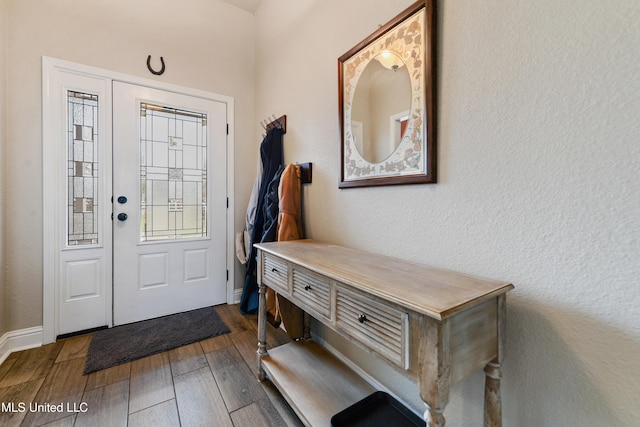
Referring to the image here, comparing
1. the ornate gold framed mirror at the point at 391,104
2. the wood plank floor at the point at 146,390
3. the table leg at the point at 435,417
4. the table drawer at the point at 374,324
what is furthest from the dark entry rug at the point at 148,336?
the table leg at the point at 435,417

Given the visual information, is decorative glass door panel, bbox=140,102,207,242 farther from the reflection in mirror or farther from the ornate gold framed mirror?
the reflection in mirror

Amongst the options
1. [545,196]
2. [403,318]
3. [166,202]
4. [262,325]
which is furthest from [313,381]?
[166,202]

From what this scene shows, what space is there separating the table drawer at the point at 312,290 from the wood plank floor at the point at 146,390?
26.3 inches

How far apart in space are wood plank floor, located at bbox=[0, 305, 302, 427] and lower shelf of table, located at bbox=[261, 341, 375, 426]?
4.6 inches

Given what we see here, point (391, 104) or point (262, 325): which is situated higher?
point (391, 104)

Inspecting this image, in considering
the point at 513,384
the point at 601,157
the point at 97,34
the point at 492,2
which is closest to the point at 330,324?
the point at 513,384

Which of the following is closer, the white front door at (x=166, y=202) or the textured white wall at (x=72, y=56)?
the textured white wall at (x=72, y=56)

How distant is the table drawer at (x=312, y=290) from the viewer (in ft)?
3.32

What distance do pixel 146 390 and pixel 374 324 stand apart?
1483 mm

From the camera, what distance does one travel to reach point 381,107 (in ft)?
4.29

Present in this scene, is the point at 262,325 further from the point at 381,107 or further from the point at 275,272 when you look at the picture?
the point at 381,107

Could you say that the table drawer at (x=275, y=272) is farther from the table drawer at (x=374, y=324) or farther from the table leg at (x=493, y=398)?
the table leg at (x=493, y=398)

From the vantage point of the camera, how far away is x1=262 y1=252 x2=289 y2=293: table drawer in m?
1.29

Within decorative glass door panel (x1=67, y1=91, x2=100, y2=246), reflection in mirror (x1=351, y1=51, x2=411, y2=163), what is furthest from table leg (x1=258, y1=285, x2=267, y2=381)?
decorative glass door panel (x1=67, y1=91, x2=100, y2=246)
